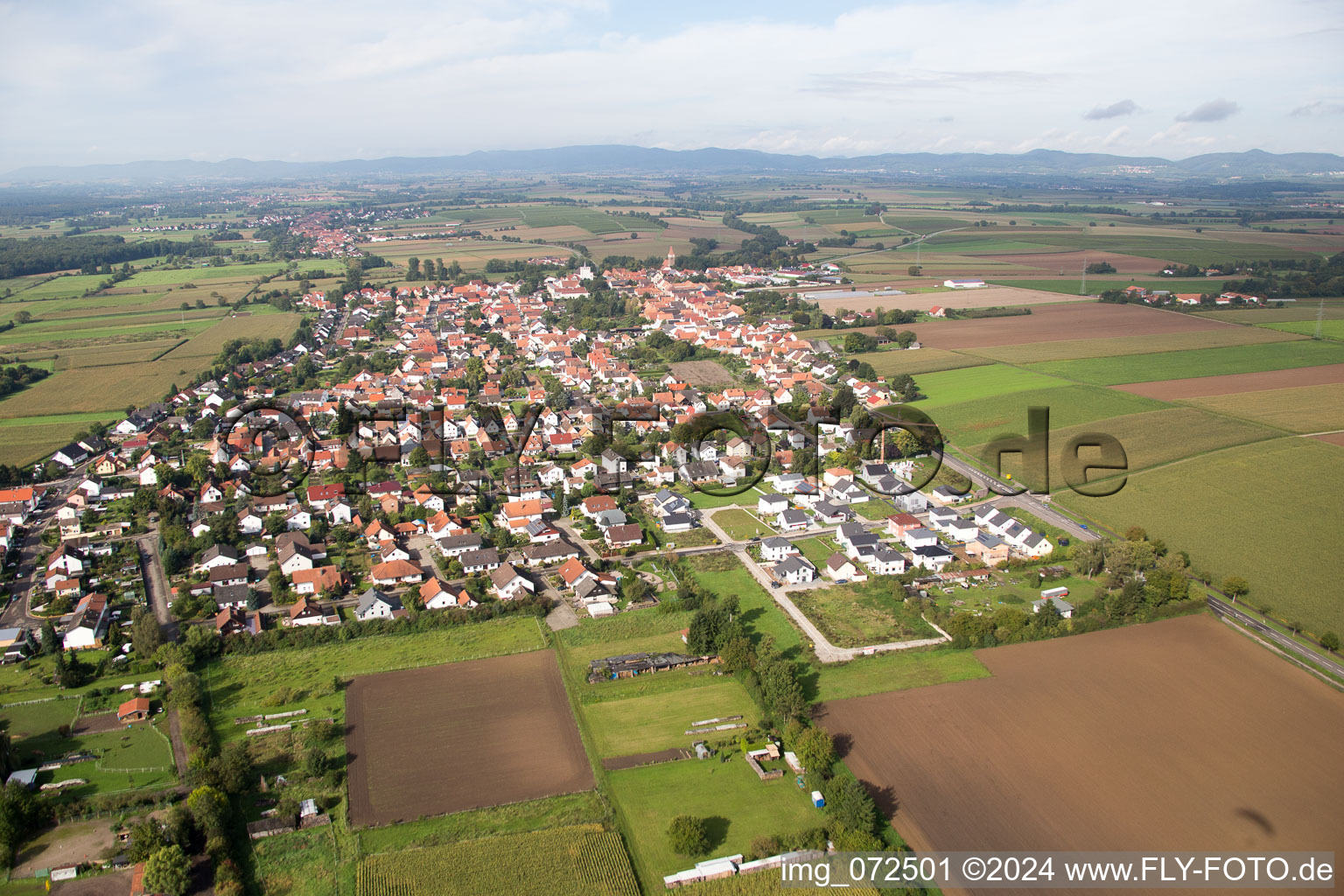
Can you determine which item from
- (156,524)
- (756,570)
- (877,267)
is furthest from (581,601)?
(877,267)

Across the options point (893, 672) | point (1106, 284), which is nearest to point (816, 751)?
point (893, 672)

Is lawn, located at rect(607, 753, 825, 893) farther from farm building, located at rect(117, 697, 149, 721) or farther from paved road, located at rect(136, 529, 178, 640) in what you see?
paved road, located at rect(136, 529, 178, 640)

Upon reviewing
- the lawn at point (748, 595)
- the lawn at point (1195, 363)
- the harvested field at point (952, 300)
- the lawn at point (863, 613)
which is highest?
the harvested field at point (952, 300)

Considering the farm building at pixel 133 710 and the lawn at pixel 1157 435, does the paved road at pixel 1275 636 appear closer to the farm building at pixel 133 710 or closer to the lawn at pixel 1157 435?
the lawn at pixel 1157 435

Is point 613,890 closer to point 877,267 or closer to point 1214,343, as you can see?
point 1214,343

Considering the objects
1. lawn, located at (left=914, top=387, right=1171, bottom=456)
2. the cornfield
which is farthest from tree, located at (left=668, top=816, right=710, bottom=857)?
lawn, located at (left=914, top=387, right=1171, bottom=456)

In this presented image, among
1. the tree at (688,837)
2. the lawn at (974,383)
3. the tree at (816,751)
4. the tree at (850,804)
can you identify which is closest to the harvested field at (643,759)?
the tree at (688,837)

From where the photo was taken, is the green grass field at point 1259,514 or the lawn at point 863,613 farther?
the green grass field at point 1259,514
